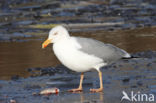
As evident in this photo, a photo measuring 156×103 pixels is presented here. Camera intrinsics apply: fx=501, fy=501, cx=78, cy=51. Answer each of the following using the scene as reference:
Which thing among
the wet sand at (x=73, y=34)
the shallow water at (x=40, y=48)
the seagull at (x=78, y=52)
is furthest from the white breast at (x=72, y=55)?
the shallow water at (x=40, y=48)

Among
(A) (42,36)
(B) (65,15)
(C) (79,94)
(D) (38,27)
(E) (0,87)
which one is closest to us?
(C) (79,94)

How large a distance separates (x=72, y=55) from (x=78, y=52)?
0.39 ft

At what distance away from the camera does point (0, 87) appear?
8461mm

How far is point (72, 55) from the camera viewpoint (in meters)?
8.01

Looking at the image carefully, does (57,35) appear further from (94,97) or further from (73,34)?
(73,34)

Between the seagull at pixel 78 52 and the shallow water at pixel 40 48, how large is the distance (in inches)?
60.8

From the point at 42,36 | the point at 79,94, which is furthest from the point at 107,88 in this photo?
the point at 42,36

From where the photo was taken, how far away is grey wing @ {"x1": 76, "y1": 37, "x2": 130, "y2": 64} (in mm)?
8219

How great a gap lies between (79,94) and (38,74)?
5.99ft

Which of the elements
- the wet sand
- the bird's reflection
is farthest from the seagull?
the wet sand

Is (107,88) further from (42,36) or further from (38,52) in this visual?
(42,36)

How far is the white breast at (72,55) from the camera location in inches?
315

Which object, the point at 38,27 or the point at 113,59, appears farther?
the point at 38,27

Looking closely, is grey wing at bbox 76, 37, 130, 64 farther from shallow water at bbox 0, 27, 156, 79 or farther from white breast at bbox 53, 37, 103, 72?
shallow water at bbox 0, 27, 156, 79
